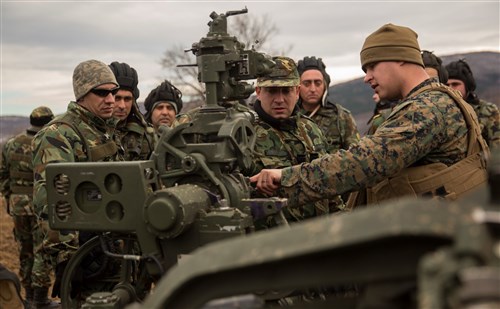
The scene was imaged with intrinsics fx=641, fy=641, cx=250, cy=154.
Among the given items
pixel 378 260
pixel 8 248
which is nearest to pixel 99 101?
pixel 378 260

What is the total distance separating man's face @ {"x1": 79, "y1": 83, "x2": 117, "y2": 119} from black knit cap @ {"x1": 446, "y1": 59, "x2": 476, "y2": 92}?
6.04 metres

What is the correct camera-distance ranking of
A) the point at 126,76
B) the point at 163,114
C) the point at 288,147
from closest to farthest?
1. the point at 288,147
2. the point at 126,76
3. the point at 163,114

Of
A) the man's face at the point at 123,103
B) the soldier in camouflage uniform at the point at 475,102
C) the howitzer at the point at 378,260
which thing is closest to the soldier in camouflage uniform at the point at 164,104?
the man's face at the point at 123,103

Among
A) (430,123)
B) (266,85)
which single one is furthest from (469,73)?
(430,123)

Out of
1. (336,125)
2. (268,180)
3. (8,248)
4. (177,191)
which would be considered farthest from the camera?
(8,248)

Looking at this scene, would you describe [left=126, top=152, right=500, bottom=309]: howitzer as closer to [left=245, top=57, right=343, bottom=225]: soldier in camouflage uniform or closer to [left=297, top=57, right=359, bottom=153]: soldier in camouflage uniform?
[left=245, top=57, right=343, bottom=225]: soldier in camouflage uniform

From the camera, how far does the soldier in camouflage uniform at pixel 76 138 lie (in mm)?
4738

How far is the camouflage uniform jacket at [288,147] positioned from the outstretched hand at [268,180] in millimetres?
1011

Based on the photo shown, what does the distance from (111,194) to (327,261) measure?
2.07m

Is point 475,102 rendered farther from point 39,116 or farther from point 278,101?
point 39,116

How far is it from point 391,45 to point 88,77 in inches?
105

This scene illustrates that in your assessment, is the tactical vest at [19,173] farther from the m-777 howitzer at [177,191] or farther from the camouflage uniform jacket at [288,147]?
the m-777 howitzer at [177,191]

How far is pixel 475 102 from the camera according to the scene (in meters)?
9.84

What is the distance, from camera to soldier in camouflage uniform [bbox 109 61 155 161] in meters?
7.26
